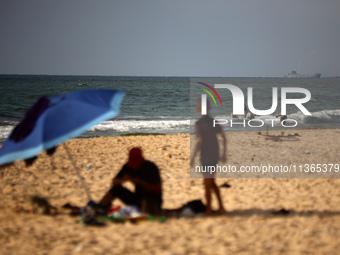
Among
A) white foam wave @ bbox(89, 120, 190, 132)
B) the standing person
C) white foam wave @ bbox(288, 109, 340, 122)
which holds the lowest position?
the standing person

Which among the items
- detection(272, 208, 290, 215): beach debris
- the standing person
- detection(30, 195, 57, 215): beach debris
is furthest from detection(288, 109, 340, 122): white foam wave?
detection(30, 195, 57, 215): beach debris

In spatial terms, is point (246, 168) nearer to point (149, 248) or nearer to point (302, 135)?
point (149, 248)

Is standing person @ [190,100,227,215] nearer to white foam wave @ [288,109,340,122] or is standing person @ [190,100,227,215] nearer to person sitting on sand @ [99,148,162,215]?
person sitting on sand @ [99,148,162,215]

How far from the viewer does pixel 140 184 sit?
406 cm

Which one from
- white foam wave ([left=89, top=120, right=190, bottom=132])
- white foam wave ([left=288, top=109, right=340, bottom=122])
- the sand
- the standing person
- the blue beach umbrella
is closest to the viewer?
the blue beach umbrella

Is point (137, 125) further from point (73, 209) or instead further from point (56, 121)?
point (56, 121)

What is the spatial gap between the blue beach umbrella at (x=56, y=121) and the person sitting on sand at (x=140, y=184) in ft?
2.17

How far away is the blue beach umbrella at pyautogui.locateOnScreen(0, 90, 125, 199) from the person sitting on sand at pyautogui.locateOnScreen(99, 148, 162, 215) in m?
0.66

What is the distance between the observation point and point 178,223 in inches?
169

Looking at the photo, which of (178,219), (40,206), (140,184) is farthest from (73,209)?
(178,219)

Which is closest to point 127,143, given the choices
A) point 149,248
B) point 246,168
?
point 246,168

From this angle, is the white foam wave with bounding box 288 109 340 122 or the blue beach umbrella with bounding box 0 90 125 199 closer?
the blue beach umbrella with bounding box 0 90 125 199

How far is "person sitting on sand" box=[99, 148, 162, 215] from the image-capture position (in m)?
4.04

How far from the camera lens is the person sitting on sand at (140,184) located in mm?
4035
